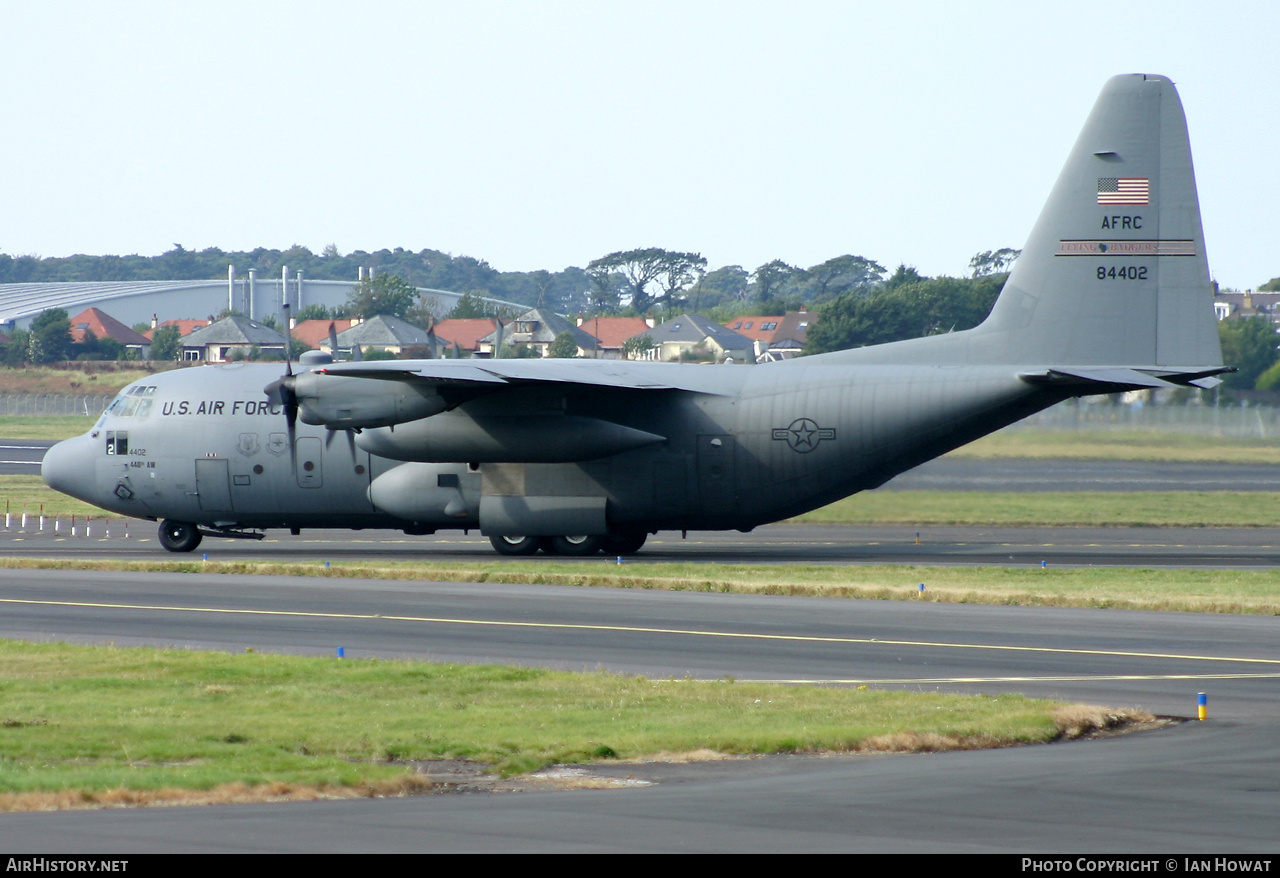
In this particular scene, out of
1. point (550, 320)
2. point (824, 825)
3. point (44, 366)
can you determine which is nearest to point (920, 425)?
point (824, 825)

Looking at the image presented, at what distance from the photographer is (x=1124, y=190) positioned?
30766 millimetres

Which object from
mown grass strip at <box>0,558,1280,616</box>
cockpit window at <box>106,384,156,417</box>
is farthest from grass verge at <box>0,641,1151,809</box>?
cockpit window at <box>106,384,156,417</box>

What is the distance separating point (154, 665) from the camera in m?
17.9

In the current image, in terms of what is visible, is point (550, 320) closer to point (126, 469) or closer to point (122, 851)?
point (126, 469)

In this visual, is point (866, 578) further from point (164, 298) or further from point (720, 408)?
point (164, 298)

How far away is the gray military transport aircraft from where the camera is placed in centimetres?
3056

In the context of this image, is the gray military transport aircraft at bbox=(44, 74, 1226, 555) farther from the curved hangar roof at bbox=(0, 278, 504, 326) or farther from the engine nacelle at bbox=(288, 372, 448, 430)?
the curved hangar roof at bbox=(0, 278, 504, 326)

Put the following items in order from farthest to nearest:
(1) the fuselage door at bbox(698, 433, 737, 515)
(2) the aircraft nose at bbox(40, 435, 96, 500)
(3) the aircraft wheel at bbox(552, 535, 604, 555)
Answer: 1. (2) the aircraft nose at bbox(40, 435, 96, 500)
2. (3) the aircraft wheel at bbox(552, 535, 604, 555)
3. (1) the fuselage door at bbox(698, 433, 737, 515)

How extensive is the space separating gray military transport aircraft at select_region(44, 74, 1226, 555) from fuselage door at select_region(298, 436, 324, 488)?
0.05 m

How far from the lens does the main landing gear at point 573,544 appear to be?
109ft

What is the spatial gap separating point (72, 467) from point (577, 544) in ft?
43.3

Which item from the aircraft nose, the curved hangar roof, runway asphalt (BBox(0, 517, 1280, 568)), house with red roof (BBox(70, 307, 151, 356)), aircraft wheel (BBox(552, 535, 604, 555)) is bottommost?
runway asphalt (BBox(0, 517, 1280, 568))

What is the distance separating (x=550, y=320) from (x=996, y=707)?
3688 inches

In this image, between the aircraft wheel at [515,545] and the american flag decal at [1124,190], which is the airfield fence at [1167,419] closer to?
the american flag decal at [1124,190]
